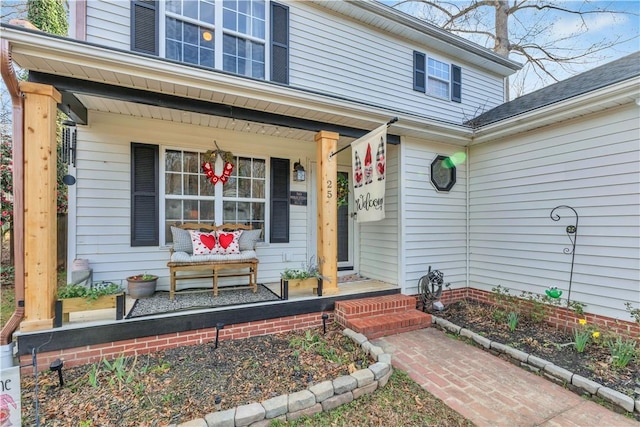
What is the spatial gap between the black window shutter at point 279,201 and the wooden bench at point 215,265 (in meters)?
0.55

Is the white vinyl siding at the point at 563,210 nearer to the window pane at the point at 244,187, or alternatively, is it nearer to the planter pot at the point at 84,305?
the window pane at the point at 244,187

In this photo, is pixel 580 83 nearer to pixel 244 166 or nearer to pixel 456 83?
pixel 456 83

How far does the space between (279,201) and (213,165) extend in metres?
1.29

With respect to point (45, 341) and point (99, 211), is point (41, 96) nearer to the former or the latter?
point (99, 211)

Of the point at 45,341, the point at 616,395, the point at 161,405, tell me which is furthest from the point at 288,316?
the point at 616,395

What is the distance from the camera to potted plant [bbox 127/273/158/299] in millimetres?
3926

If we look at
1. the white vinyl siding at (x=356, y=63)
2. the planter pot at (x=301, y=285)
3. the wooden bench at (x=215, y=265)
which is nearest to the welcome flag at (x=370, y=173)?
the white vinyl siding at (x=356, y=63)

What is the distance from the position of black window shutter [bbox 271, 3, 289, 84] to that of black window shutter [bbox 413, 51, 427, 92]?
9.80 ft

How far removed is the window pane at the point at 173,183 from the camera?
14.6 ft

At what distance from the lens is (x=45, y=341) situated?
2832mm

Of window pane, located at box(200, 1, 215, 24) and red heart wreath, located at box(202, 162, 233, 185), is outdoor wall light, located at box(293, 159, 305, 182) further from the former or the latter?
window pane, located at box(200, 1, 215, 24)

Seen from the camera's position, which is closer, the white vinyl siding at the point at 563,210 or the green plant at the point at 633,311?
the green plant at the point at 633,311

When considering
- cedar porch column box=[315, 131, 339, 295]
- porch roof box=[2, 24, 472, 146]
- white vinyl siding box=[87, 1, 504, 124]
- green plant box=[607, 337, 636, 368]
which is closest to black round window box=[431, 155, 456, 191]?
porch roof box=[2, 24, 472, 146]

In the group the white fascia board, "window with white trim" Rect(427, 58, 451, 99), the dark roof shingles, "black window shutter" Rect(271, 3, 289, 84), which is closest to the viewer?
the white fascia board
